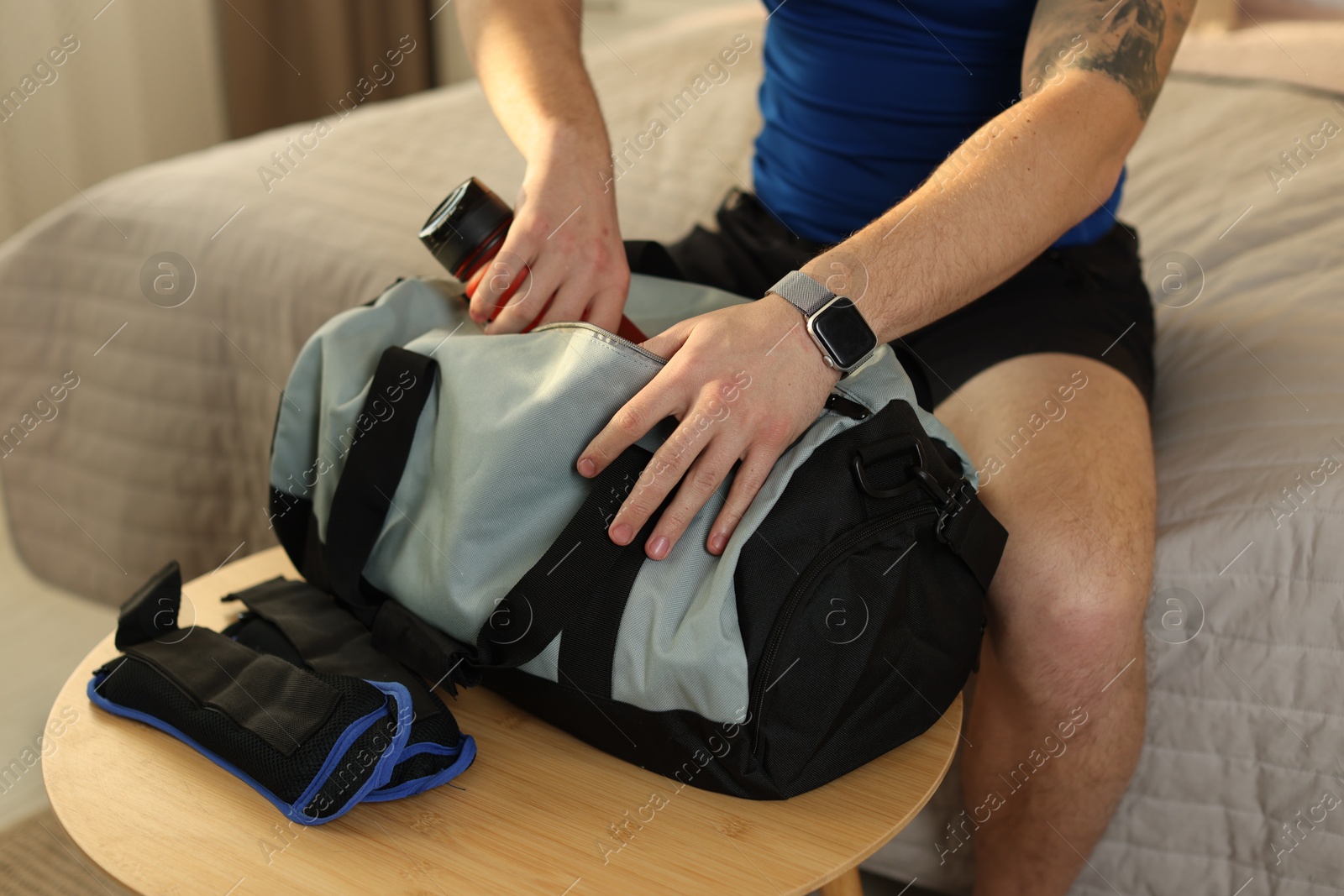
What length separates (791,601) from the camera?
23.8 inches

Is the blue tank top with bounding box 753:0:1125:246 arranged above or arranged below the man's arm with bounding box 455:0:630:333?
below

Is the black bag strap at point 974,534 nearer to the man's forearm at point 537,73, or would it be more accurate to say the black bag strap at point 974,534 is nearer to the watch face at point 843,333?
the watch face at point 843,333

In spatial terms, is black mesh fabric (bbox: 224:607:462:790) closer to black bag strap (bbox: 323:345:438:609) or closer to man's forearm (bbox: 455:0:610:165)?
black bag strap (bbox: 323:345:438:609)

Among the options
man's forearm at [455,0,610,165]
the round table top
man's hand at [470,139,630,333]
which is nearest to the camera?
the round table top

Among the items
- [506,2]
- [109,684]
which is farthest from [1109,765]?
[506,2]

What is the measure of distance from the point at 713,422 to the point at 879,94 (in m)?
0.51

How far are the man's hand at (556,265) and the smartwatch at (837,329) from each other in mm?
177

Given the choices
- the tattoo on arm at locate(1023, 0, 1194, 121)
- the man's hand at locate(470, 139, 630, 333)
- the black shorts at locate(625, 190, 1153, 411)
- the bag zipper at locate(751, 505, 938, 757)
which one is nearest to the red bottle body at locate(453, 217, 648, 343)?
the man's hand at locate(470, 139, 630, 333)

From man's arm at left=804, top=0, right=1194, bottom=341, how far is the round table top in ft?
1.00

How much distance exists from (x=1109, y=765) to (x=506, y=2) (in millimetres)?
861

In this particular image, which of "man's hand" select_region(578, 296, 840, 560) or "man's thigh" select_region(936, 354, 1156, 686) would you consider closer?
"man's hand" select_region(578, 296, 840, 560)

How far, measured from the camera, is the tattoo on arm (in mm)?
804

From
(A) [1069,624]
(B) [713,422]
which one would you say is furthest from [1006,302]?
(B) [713,422]

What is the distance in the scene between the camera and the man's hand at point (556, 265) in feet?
2.55
